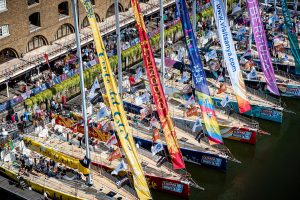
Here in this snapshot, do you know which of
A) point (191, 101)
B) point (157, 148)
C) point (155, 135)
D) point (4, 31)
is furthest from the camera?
point (4, 31)

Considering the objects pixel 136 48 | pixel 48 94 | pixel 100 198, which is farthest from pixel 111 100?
→ pixel 136 48

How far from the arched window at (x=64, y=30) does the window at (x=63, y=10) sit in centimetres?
129

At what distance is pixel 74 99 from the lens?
67.5 meters

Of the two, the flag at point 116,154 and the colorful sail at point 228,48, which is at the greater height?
the colorful sail at point 228,48

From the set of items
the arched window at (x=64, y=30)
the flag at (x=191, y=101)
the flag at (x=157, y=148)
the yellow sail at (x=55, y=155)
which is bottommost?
the yellow sail at (x=55, y=155)

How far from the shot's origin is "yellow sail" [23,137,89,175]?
51272 millimetres

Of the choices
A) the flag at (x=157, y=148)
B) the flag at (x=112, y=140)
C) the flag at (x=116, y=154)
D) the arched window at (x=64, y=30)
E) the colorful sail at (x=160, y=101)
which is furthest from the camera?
the arched window at (x=64, y=30)

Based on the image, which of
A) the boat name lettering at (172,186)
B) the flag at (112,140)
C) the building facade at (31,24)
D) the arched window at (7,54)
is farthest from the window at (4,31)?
the boat name lettering at (172,186)

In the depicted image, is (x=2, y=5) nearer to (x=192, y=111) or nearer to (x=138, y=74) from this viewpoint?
(x=138, y=74)

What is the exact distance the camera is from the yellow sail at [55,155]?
5127 centimetres

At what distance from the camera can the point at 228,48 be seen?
60062mm

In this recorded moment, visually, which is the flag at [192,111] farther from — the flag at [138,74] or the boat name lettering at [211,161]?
the flag at [138,74]

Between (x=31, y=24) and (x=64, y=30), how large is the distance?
17.3ft

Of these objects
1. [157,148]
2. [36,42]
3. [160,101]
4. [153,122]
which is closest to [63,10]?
[36,42]
